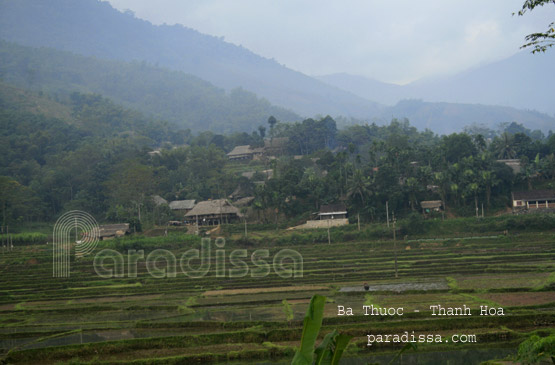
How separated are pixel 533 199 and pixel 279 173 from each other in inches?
1225

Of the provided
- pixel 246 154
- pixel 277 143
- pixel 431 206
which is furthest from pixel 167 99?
pixel 431 206

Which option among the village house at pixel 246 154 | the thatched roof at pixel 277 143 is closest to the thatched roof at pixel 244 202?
the village house at pixel 246 154

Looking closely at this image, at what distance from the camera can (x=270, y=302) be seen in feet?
84.2

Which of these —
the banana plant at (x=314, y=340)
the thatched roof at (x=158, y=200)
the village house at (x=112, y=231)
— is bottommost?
the banana plant at (x=314, y=340)

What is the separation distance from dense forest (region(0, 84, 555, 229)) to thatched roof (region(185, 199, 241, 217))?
107 inches

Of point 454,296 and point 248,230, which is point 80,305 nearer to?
point 454,296

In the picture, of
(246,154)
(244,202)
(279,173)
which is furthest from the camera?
(246,154)

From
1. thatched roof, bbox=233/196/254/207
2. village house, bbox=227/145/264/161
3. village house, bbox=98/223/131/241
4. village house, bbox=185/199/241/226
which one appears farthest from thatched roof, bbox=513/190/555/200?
village house, bbox=227/145/264/161

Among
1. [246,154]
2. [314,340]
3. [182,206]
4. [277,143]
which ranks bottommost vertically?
[314,340]

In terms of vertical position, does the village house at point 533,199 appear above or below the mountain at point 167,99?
below

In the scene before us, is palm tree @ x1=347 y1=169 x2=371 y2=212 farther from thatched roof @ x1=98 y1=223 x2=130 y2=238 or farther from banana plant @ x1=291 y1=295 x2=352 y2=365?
banana plant @ x1=291 y1=295 x2=352 y2=365

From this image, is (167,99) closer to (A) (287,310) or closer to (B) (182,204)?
(B) (182,204)

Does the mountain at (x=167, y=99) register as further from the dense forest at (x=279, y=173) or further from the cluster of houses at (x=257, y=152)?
the dense forest at (x=279, y=173)

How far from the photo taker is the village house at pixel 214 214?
176 feet
